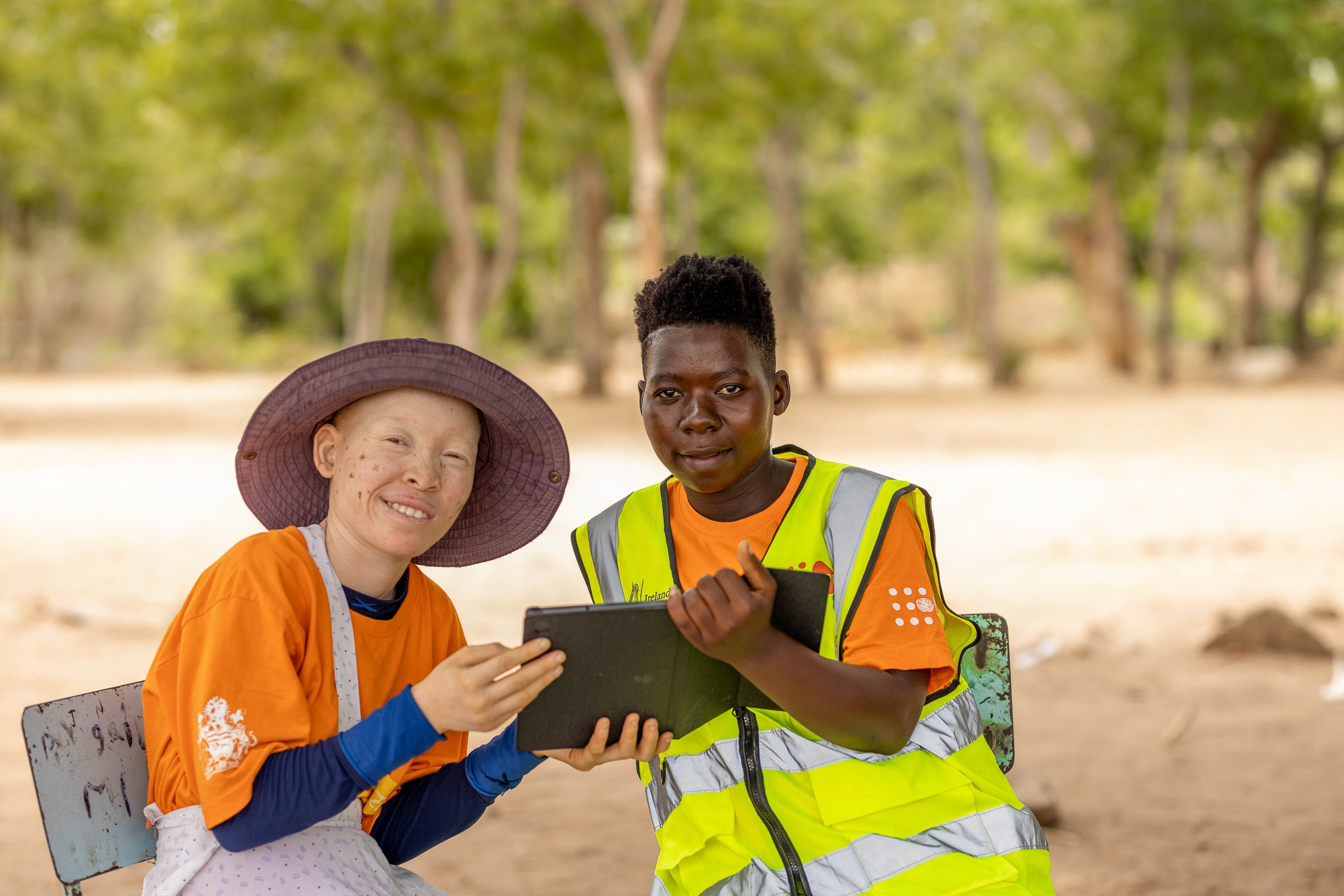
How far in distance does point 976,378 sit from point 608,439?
1513 cm

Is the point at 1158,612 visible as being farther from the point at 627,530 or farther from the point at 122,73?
the point at 122,73

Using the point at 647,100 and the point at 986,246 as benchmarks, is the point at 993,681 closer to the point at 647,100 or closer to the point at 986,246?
the point at 647,100

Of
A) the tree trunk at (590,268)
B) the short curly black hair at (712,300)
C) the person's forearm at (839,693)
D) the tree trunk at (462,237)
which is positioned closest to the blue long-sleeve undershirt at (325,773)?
the person's forearm at (839,693)

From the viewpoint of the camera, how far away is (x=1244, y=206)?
78.5 feet

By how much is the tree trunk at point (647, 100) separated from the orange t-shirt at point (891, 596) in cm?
1207

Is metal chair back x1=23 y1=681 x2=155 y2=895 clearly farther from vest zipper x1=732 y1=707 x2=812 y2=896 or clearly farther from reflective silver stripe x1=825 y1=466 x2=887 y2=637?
reflective silver stripe x1=825 y1=466 x2=887 y2=637

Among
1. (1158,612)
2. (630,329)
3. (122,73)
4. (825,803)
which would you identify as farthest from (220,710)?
(630,329)

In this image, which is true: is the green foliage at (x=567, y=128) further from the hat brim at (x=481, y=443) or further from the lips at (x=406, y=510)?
the lips at (x=406, y=510)

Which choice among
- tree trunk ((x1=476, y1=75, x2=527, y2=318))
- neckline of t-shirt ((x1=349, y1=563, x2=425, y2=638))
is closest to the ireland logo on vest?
neckline of t-shirt ((x1=349, y1=563, x2=425, y2=638))

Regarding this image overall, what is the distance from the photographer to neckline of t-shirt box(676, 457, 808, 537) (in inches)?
81.7

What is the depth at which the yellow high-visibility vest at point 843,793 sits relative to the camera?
76.1 inches

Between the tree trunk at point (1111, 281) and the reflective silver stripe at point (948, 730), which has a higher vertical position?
the tree trunk at point (1111, 281)

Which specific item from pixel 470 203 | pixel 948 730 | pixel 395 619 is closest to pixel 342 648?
pixel 395 619

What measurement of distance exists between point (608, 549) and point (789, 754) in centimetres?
46
